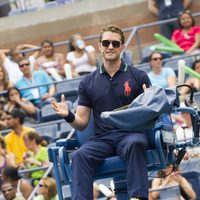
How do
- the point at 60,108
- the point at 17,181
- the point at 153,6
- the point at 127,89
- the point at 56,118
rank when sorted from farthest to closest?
the point at 153,6
the point at 56,118
the point at 17,181
the point at 127,89
the point at 60,108

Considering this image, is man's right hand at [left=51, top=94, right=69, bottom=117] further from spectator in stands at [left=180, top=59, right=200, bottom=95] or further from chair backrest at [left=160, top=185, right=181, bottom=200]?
spectator in stands at [left=180, top=59, right=200, bottom=95]

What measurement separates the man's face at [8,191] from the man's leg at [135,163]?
12.3 ft

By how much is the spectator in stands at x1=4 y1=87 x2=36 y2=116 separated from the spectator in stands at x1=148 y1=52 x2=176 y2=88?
5.69 ft

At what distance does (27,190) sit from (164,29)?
506cm

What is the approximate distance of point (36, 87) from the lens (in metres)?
16.2

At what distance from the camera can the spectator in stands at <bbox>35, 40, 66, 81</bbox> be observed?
1714 cm

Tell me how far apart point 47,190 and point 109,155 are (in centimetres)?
308

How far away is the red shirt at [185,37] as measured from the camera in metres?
17.0

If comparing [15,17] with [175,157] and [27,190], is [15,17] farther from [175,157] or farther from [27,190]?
[175,157]

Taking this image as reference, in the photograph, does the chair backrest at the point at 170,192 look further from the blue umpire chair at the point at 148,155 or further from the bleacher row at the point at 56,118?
the bleacher row at the point at 56,118

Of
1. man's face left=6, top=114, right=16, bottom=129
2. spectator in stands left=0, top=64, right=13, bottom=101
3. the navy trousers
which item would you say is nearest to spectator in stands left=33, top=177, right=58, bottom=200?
man's face left=6, top=114, right=16, bottom=129

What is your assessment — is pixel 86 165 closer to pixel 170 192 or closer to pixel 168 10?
pixel 170 192

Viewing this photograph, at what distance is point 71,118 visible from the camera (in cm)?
984

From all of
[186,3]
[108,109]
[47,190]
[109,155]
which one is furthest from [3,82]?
[109,155]
